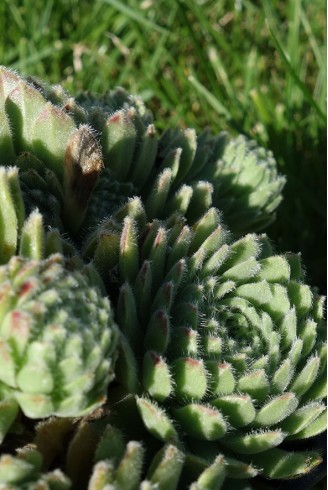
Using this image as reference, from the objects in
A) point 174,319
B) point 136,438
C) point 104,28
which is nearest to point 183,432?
point 136,438

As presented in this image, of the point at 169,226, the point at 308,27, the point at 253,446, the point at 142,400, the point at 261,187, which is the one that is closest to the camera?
the point at 142,400

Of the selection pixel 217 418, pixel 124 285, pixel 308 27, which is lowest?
pixel 217 418

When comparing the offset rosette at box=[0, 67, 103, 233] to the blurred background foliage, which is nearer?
the offset rosette at box=[0, 67, 103, 233]

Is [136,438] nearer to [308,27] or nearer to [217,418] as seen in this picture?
[217,418]

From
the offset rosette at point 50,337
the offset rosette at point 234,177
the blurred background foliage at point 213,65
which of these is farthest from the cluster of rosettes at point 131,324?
the blurred background foliage at point 213,65

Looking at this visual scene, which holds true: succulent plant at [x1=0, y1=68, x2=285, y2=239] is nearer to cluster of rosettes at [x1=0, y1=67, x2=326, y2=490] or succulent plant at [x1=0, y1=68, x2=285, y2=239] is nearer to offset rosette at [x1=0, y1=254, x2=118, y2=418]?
cluster of rosettes at [x1=0, y1=67, x2=326, y2=490]

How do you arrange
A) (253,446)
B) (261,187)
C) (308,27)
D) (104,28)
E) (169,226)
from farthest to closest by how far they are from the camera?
(104,28) → (308,27) → (261,187) → (169,226) → (253,446)

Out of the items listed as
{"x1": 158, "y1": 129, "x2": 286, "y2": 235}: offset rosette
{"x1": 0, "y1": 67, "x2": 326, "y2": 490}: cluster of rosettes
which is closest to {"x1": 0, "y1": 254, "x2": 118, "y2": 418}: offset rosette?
{"x1": 0, "y1": 67, "x2": 326, "y2": 490}: cluster of rosettes

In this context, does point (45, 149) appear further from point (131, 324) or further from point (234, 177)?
point (234, 177)
